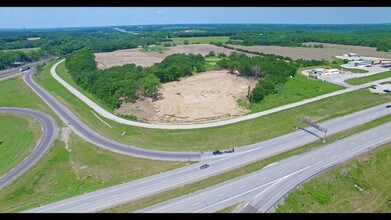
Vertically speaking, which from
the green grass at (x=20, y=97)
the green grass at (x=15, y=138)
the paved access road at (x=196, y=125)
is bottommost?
the green grass at (x=15, y=138)

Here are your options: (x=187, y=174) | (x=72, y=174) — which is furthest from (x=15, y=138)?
(x=187, y=174)

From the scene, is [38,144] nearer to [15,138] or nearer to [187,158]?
[15,138]

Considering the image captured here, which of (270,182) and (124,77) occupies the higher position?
(124,77)

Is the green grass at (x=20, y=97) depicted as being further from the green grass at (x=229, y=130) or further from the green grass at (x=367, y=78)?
the green grass at (x=367, y=78)

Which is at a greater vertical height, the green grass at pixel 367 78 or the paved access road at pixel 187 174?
the green grass at pixel 367 78

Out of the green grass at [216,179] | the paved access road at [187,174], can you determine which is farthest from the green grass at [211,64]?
the green grass at [216,179]

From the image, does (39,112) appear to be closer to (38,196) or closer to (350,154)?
(38,196)

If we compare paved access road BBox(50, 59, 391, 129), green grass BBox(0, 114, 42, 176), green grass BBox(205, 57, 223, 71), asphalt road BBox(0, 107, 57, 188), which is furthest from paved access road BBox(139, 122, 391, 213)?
green grass BBox(205, 57, 223, 71)
